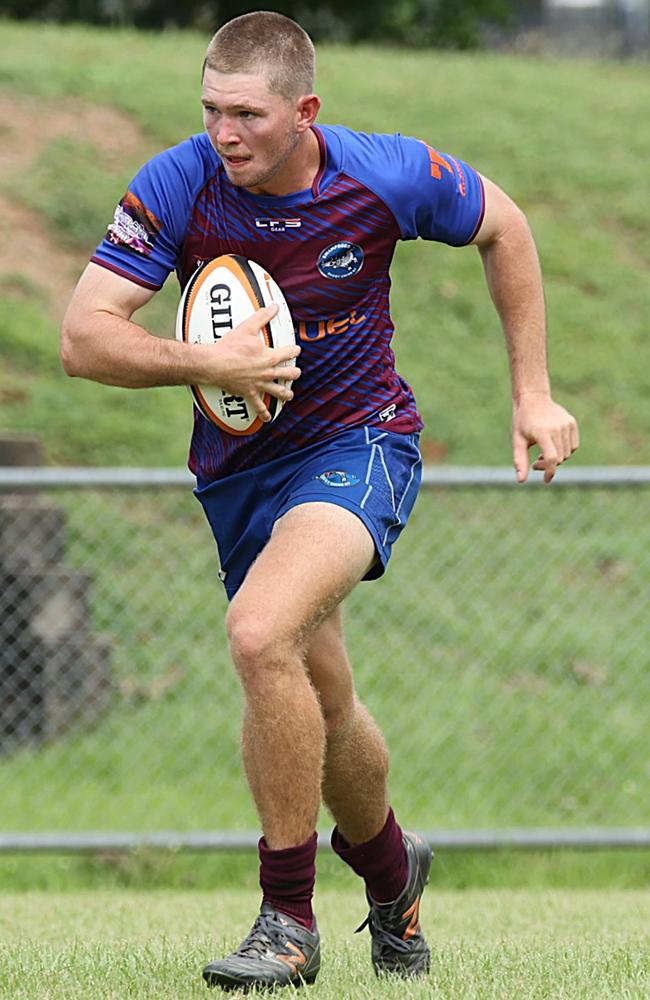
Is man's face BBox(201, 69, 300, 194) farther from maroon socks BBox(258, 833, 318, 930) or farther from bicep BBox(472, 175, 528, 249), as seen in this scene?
maroon socks BBox(258, 833, 318, 930)

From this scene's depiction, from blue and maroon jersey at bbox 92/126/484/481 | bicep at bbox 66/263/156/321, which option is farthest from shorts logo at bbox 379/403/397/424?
bicep at bbox 66/263/156/321

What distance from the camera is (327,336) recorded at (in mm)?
4359

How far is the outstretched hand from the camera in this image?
4.21 m

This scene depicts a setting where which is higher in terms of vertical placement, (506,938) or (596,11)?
(506,938)

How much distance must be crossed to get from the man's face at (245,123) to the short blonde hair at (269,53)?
0.08ft

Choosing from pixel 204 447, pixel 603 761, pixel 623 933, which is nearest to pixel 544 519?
pixel 603 761

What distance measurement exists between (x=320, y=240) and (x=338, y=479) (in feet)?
2.07

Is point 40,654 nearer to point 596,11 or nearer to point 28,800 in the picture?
point 28,800

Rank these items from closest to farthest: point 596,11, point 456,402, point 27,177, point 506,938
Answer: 1. point 506,938
2. point 456,402
3. point 27,177
4. point 596,11

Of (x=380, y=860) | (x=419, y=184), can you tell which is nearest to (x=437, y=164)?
(x=419, y=184)

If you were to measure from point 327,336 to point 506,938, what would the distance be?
196cm

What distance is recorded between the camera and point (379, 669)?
8.67 m

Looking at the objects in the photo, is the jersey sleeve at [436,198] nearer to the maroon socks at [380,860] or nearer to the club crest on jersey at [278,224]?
the club crest on jersey at [278,224]

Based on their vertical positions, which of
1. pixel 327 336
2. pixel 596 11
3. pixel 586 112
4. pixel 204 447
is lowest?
pixel 596 11
